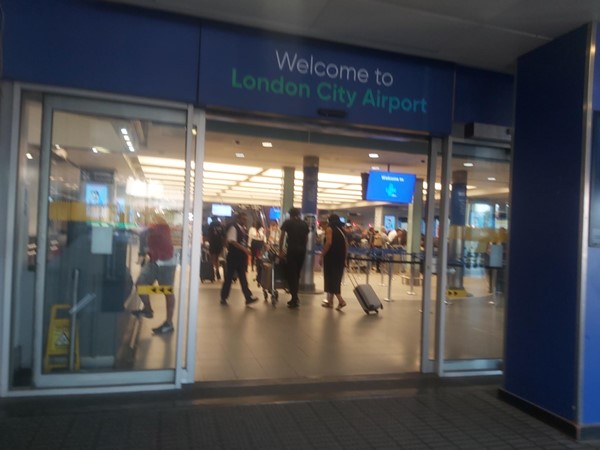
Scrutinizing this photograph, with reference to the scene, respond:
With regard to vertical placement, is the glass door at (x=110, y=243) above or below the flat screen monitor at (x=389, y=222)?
below

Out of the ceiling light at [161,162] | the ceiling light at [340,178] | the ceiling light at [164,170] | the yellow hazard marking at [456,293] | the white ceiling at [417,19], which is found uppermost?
the ceiling light at [340,178]

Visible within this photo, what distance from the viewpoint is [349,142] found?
930 centimetres

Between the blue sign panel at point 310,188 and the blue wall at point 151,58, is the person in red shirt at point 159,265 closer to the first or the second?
the blue wall at point 151,58

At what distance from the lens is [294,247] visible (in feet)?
28.6

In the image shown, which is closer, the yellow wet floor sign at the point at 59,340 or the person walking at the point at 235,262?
the yellow wet floor sign at the point at 59,340

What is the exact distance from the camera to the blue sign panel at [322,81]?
4.26 m

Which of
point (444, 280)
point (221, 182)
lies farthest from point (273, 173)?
point (444, 280)

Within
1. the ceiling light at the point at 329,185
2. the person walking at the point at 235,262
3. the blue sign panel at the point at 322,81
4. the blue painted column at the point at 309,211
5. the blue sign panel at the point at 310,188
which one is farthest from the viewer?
the ceiling light at the point at 329,185

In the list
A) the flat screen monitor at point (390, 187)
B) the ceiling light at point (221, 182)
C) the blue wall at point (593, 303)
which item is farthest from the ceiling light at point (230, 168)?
the blue wall at point (593, 303)

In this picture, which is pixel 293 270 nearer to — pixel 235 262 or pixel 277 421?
pixel 235 262

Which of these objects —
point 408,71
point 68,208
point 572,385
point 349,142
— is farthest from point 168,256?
point 349,142

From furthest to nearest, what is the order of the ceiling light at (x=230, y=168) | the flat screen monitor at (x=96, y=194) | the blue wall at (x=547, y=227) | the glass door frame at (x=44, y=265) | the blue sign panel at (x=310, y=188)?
the ceiling light at (x=230, y=168) → the blue sign panel at (x=310, y=188) → the flat screen monitor at (x=96, y=194) → the glass door frame at (x=44, y=265) → the blue wall at (x=547, y=227)

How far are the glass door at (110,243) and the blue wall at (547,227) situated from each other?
2924 mm

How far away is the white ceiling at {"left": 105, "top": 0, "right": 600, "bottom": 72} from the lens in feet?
12.5
